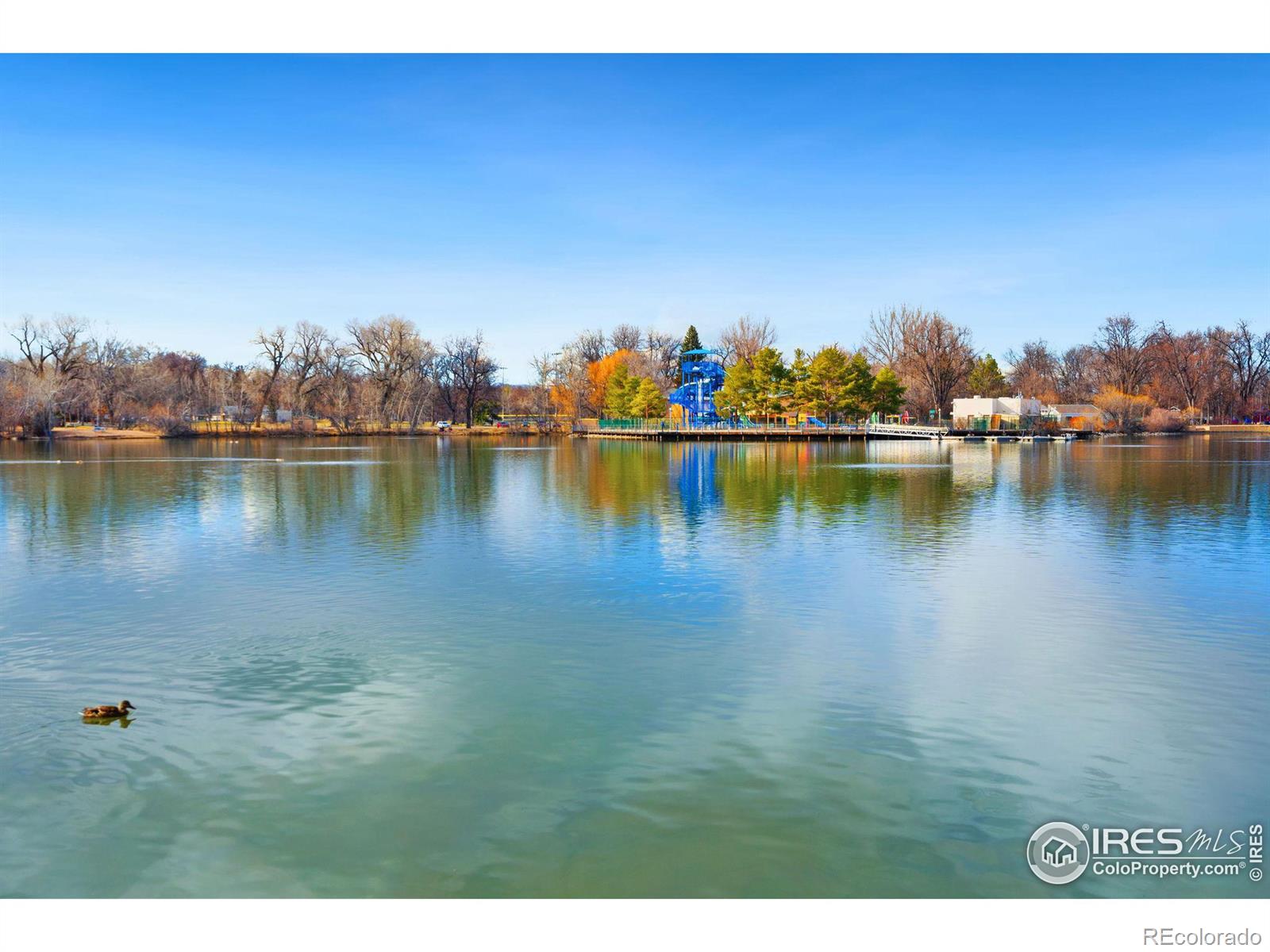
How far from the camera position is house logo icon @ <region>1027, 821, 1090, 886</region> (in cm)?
680

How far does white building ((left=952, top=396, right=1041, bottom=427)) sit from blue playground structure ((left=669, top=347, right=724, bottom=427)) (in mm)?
25315

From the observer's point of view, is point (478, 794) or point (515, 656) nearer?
point (478, 794)

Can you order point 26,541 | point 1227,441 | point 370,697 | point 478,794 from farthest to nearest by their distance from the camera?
1. point 1227,441
2. point 26,541
3. point 370,697
4. point 478,794

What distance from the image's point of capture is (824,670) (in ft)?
37.9

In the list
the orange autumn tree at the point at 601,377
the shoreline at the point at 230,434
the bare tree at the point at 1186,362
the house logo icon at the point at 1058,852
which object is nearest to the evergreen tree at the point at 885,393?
the orange autumn tree at the point at 601,377

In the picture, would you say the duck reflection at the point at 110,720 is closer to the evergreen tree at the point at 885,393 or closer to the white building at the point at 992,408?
the evergreen tree at the point at 885,393

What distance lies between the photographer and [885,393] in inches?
3393

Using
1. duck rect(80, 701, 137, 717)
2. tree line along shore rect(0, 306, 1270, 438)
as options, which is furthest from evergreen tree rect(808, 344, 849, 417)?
duck rect(80, 701, 137, 717)

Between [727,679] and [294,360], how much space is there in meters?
103

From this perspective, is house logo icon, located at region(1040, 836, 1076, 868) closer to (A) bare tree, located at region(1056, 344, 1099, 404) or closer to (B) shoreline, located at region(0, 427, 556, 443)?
(B) shoreline, located at region(0, 427, 556, 443)

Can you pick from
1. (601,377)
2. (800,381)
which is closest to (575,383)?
(601,377)

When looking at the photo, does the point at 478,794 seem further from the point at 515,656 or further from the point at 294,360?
the point at 294,360

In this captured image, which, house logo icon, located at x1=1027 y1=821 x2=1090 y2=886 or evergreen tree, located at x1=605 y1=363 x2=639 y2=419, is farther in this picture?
evergreen tree, located at x1=605 y1=363 x2=639 y2=419

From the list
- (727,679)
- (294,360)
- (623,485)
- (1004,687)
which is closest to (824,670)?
(727,679)
